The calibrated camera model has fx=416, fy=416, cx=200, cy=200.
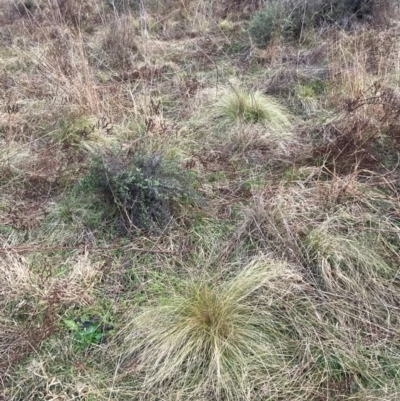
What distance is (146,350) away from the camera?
1.81 meters

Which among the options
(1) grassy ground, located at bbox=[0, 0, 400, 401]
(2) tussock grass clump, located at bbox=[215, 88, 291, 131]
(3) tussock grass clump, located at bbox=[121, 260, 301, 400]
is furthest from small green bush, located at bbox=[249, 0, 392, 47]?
(3) tussock grass clump, located at bbox=[121, 260, 301, 400]

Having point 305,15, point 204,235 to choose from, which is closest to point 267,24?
point 305,15

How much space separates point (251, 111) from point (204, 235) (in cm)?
147

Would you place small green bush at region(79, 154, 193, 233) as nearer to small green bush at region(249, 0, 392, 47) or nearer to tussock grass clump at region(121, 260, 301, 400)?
tussock grass clump at region(121, 260, 301, 400)

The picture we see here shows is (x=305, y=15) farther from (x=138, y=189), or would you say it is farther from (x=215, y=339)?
(x=215, y=339)

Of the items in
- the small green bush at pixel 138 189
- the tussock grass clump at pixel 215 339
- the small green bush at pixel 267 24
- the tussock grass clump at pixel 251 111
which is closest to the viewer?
the tussock grass clump at pixel 215 339

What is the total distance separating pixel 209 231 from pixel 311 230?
584 millimetres

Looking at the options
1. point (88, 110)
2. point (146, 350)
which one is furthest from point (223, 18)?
point (146, 350)

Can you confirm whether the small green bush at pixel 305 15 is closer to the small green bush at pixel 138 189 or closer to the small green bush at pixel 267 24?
the small green bush at pixel 267 24

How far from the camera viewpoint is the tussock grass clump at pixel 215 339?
171 centimetres

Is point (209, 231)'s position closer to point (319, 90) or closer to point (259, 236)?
point (259, 236)

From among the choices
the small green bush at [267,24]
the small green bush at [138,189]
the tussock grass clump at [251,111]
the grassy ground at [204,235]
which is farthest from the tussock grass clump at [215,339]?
the small green bush at [267,24]

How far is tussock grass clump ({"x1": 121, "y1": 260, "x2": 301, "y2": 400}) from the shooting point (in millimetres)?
1708

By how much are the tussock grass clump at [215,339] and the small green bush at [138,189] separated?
0.62m
